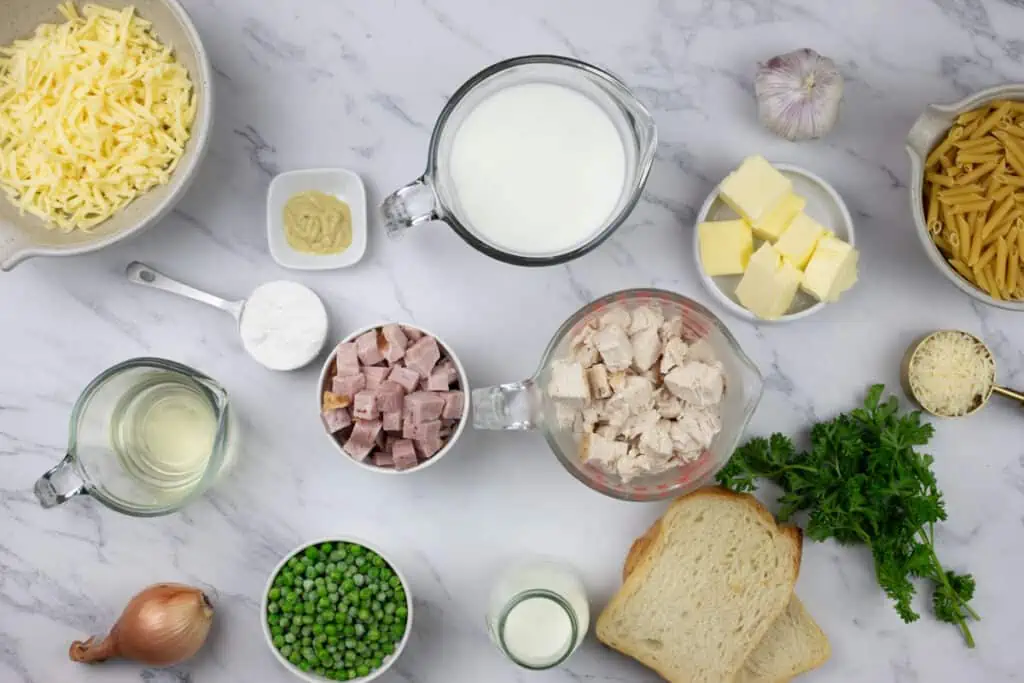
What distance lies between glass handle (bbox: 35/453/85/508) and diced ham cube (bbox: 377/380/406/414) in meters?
0.57

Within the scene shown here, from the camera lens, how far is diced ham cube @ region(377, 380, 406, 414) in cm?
179

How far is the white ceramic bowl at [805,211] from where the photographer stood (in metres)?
1.91

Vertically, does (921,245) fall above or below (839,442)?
above

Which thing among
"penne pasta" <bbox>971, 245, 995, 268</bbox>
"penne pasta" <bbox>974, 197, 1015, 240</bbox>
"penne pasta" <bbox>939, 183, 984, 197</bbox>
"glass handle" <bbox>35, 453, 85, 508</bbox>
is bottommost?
"glass handle" <bbox>35, 453, 85, 508</bbox>

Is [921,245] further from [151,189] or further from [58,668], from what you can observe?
[58,668]

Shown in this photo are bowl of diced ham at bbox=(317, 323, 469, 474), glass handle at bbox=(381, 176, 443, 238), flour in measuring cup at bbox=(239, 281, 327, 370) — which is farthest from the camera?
flour in measuring cup at bbox=(239, 281, 327, 370)

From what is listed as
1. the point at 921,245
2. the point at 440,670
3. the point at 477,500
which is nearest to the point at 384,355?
the point at 477,500

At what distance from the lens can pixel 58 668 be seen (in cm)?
200

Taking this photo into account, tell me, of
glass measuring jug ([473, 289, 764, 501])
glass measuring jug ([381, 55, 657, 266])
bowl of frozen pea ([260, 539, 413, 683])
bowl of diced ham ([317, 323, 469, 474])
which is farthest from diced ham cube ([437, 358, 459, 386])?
bowl of frozen pea ([260, 539, 413, 683])

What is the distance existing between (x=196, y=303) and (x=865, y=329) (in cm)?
142

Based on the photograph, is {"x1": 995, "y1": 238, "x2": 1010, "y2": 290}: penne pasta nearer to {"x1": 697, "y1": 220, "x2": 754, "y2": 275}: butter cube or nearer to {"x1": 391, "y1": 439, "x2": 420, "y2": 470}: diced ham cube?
{"x1": 697, "y1": 220, "x2": 754, "y2": 275}: butter cube

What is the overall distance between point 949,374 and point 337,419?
1248mm

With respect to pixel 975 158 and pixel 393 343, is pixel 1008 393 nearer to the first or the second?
pixel 975 158

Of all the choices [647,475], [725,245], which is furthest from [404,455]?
[725,245]
